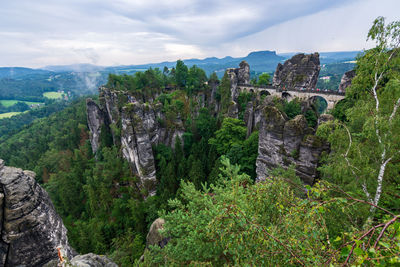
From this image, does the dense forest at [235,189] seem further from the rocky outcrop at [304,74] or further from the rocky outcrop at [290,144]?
the rocky outcrop at [304,74]

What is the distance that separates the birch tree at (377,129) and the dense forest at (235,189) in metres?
0.06

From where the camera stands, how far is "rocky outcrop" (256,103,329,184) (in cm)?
1622

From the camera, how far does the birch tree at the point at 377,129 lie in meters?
7.82

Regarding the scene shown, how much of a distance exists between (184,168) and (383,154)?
23.7 meters

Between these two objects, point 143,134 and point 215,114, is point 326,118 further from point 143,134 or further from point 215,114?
point 215,114

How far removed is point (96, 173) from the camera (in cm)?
3281

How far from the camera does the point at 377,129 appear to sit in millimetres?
8055

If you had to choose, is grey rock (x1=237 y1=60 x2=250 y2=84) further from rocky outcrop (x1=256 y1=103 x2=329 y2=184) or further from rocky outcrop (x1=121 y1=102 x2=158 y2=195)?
rocky outcrop (x1=256 y1=103 x2=329 y2=184)

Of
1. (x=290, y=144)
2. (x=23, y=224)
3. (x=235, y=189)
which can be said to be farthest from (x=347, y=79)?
(x=23, y=224)

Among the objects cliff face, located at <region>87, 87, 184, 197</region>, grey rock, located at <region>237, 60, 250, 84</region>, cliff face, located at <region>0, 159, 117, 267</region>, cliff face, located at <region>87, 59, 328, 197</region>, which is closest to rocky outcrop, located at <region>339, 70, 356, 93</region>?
cliff face, located at <region>87, 59, 328, 197</region>

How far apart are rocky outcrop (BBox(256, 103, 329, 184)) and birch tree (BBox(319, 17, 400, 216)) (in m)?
6.04

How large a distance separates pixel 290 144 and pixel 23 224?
19723 millimetres

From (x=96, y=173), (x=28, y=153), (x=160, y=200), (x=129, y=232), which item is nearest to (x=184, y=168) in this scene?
(x=160, y=200)

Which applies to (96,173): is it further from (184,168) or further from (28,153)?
(28,153)
